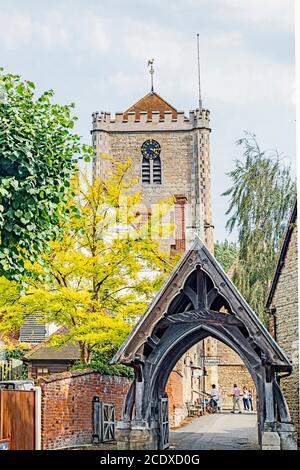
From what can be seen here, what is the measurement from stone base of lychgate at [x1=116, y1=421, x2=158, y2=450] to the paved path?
1.59 m

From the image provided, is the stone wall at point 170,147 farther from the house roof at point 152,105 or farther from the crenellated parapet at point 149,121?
the house roof at point 152,105

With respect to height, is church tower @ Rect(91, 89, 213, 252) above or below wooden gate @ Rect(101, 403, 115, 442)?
above

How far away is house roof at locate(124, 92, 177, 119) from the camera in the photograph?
38.6 m

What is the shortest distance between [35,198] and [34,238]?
0.63 metres

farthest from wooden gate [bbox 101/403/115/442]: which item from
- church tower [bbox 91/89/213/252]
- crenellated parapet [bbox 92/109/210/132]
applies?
→ crenellated parapet [bbox 92/109/210/132]

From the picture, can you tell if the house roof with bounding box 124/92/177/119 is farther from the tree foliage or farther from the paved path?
the tree foliage

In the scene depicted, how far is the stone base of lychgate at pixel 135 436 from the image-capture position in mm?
12055

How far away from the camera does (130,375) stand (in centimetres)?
1850

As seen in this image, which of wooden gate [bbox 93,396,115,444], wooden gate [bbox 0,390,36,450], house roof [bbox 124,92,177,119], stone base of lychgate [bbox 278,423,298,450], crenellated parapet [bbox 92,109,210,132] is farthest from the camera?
house roof [bbox 124,92,177,119]

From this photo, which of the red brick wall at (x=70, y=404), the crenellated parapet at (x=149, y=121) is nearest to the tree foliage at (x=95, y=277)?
the red brick wall at (x=70, y=404)

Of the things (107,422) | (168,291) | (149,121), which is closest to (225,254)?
(149,121)

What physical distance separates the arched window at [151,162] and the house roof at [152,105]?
95.9 inches

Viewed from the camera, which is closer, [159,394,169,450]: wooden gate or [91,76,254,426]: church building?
[159,394,169,450]: wooden gate
